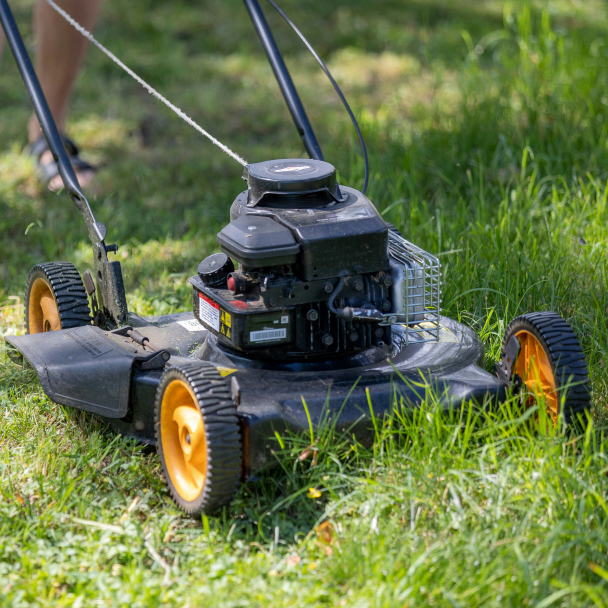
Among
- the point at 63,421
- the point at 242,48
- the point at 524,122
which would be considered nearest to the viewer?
the point at 63,421

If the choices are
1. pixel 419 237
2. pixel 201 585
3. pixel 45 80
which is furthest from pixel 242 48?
pixel 201 585

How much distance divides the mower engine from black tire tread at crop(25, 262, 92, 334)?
0.41m

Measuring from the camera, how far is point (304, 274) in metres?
1.77

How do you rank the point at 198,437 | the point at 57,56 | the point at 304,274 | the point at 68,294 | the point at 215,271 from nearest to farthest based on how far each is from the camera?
1. the point at 198,437
2. the point at 304,274
3. the point at 215,271
4. the point at 68,294
5. the point at 57,56

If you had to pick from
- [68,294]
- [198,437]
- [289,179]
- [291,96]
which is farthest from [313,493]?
[291,96]

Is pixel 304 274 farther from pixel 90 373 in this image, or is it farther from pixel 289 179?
pixel 90 373

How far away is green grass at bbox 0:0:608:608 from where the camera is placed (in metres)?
1.45

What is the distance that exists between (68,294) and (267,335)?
0.65m

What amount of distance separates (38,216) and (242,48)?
2486 mm

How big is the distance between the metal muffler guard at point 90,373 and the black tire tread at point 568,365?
32.5 inches

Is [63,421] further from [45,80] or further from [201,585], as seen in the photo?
[45,80]

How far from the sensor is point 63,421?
2062 mm

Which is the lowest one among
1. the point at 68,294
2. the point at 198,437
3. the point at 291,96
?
the point at 198,437

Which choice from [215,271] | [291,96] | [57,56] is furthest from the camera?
[57,56]
